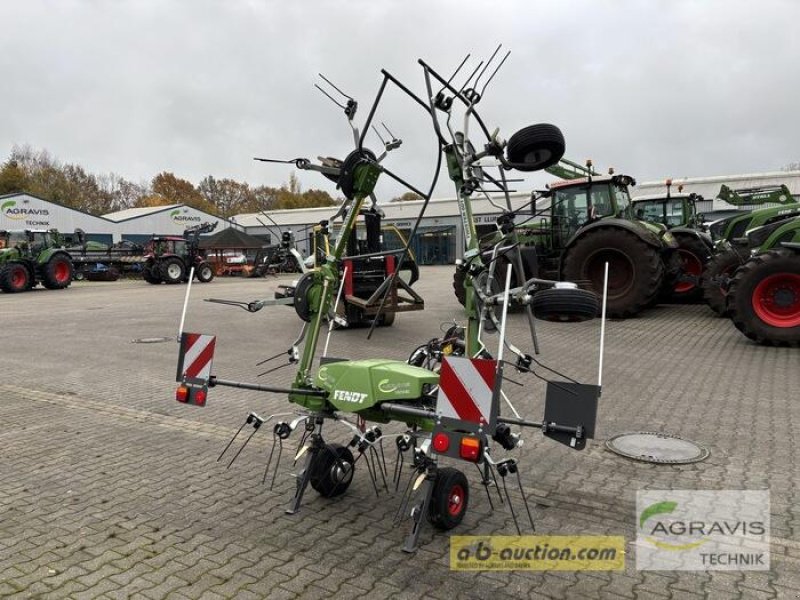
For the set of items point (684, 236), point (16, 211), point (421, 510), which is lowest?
point (421, 510)

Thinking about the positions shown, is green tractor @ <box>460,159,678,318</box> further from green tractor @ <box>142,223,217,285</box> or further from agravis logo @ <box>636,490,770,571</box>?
green tractor @ <box>142,223,217,285</box>

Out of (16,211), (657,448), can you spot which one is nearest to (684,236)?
(657,448)

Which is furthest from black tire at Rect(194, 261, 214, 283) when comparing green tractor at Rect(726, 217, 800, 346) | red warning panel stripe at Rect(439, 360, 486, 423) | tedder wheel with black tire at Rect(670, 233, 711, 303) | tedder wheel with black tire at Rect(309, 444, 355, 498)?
red warning panel stripe at Rect(439, 360, 486, 423)

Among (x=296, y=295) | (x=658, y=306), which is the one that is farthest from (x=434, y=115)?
(x=658, y=306)

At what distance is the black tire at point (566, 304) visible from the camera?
11.0ft

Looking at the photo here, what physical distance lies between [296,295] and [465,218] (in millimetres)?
1285

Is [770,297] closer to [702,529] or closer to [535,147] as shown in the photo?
[702,529]

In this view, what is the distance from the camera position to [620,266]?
37.9 ft

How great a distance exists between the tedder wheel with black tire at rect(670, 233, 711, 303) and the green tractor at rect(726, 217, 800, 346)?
4674mm

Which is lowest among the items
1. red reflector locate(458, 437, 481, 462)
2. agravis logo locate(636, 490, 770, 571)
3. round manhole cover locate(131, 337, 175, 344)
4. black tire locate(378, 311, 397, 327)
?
agravis logo locate(636, 490, 770, 571)

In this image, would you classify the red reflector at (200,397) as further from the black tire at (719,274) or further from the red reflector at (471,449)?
the black tire at (719,274)

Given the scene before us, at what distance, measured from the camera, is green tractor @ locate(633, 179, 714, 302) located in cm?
1338

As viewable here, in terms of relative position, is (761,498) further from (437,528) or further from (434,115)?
(434,115)

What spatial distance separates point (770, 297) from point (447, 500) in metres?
7.36
